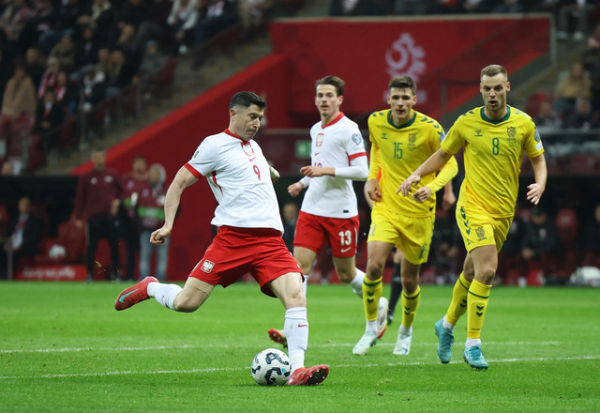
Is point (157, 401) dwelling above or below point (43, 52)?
below

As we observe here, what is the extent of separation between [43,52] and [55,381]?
22703 millimetres

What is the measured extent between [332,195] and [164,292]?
3209 mm

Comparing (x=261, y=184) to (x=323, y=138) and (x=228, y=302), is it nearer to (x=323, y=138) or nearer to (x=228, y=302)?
(x=323, y=138)

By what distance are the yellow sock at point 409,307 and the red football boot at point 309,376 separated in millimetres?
2773

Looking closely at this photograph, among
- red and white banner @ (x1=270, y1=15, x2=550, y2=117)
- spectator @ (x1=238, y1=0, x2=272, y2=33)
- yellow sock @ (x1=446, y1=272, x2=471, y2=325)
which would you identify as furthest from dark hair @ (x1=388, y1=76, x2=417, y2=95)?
spectator @ (x1=238, y1=0, x2=272, y2=33)

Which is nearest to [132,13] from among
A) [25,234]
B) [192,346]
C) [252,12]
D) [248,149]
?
[252,12]

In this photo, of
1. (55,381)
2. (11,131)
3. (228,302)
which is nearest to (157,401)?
(55,381)

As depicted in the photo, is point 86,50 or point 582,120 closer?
point 582,120

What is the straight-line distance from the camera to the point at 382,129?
1074 centimetres

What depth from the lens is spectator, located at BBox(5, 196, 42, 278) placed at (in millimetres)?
24516

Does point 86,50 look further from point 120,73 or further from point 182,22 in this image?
point 182,22

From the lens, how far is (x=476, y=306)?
953 centimetres

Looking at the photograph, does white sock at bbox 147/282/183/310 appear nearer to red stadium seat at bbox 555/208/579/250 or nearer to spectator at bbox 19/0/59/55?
red stadium seat at bbox 555/208/579/250

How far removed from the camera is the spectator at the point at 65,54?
1140 inches
